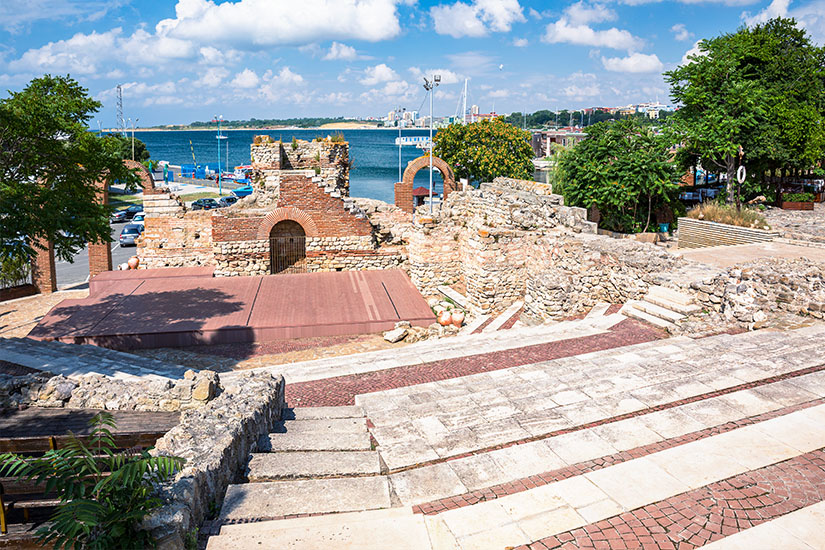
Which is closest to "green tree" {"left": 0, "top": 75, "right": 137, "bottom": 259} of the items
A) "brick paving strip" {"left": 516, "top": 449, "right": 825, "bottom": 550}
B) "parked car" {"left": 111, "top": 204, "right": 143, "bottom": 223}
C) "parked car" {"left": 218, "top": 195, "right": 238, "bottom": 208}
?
"brick paving strip" {"left": 516, "top": 449, "right": 825, "bottom": 550}

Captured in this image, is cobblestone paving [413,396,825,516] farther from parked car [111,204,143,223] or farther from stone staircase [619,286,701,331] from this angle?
parked car [111,204,143,223]

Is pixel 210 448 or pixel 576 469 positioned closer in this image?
pixel 210 448

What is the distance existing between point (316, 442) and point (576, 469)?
2686mm

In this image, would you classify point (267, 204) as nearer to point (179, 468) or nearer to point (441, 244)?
point (441, 244)

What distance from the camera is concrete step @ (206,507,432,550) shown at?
3.94 m

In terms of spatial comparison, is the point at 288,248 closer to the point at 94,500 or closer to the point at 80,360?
the point at 80,360

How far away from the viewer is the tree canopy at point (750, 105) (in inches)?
985

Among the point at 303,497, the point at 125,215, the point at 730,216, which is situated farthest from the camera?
the point at 125,215

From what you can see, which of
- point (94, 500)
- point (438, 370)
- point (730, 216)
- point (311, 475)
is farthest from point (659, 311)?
point (730, 216)


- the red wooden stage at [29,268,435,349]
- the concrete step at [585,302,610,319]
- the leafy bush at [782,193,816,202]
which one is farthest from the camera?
the leafy bush at [782,193,816,202]

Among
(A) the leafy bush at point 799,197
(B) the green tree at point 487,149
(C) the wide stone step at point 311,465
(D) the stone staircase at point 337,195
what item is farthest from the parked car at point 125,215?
(A) the leafy bush at point 799,197

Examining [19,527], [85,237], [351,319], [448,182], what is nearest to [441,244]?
[351,319]

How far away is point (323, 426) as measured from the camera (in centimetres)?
662

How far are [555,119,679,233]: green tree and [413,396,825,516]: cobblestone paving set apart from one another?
18.0m
